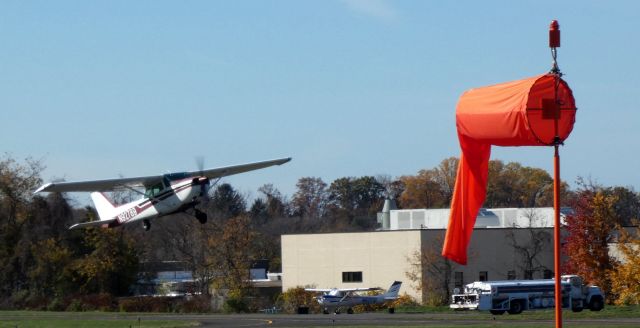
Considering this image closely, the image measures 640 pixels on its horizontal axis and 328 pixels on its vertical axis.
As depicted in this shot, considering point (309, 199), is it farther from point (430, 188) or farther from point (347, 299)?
point (347, 299)

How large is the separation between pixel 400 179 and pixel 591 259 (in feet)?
361

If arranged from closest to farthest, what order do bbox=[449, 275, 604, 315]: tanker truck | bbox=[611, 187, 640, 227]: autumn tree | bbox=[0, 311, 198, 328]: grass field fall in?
bbox=[0, 311, 198, 328]: grass field
bbox=[449, 275, 604, 315]: tanker truck
bbox=[611, 187, 640, 227]: autumn tree

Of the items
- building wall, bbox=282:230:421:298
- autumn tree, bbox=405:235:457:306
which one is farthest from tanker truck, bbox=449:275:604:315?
building wall, bbox=282:230:421:298

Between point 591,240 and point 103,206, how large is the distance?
92.8 feet

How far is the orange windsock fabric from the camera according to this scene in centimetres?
991

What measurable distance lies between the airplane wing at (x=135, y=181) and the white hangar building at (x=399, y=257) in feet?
59.6

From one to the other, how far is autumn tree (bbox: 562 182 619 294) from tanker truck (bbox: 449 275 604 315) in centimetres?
897

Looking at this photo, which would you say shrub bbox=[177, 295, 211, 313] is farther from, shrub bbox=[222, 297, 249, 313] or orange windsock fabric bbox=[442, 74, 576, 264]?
orange windsock fabric bbox=[442, 74, 576, 264]

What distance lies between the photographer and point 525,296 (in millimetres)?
55719

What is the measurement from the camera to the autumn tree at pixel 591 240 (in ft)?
216

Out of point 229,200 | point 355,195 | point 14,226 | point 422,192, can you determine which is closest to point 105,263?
point 14,226

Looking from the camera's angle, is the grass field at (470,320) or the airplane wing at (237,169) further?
the airplane wing at (237,169)

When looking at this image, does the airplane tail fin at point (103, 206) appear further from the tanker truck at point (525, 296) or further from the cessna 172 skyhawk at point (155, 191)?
the tanker truck at point (525, 296)

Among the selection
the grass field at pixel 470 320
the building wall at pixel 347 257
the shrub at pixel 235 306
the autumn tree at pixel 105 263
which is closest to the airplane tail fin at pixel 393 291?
the building wall at pixel 347 257
